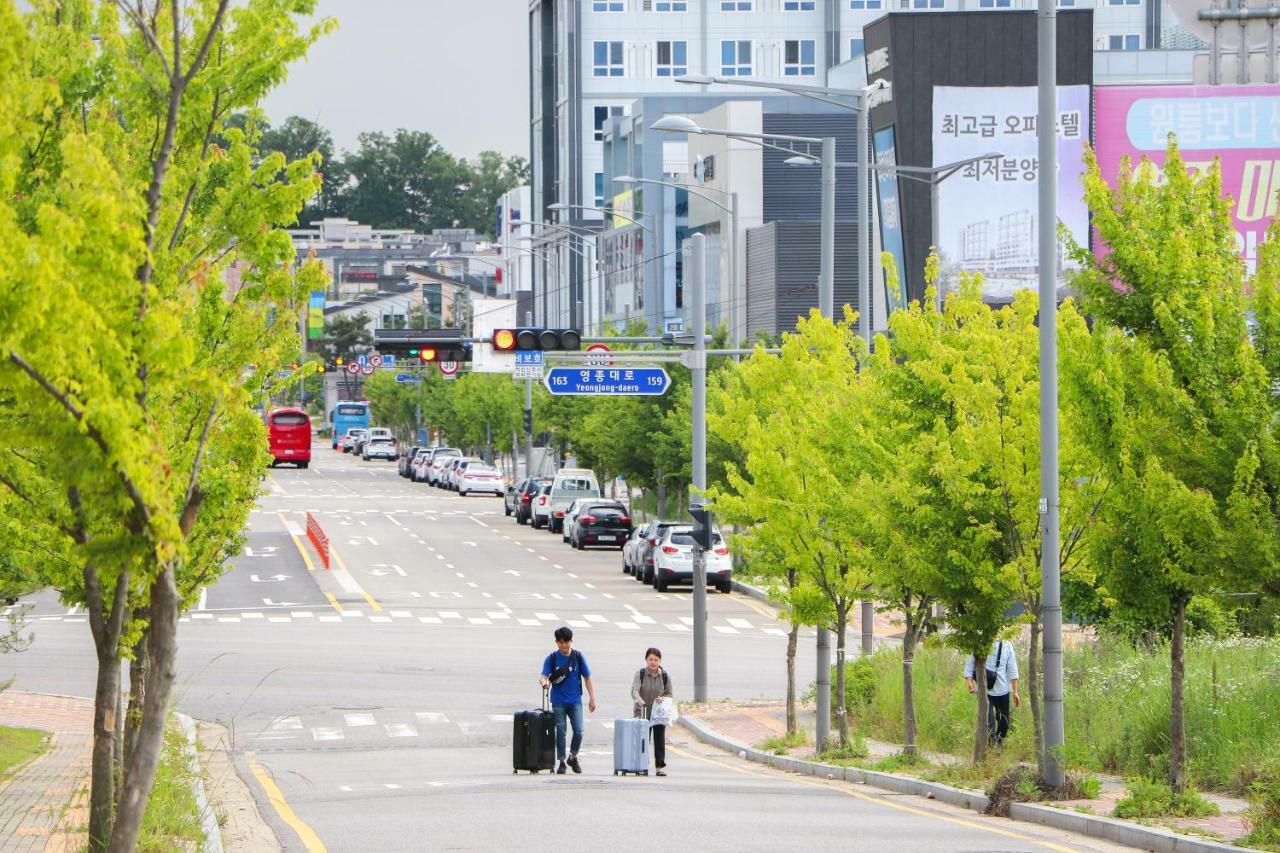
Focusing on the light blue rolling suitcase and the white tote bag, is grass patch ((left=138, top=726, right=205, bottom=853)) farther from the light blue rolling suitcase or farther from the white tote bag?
the white tote bag

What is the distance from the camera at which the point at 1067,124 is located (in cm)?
6091

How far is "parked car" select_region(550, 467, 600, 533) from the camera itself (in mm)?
65562

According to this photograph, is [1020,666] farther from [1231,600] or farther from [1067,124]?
[1067,124]

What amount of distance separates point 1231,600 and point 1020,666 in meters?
7.88

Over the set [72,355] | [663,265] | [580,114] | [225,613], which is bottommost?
[225,613]

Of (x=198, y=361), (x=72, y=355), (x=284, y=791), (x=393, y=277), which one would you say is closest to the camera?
(x=72, y=355)

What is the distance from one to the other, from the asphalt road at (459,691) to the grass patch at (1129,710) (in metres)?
2.27

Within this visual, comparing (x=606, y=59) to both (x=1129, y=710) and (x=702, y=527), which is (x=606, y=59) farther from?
(x=1129, y=710)

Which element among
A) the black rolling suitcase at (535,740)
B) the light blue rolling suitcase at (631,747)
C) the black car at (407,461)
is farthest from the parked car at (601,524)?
the black car at (407,461)

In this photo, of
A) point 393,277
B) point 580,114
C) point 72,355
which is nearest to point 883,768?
point 72,355

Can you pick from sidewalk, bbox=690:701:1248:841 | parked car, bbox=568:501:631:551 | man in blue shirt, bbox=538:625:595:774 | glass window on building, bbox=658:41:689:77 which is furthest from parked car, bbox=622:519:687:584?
glass window on building, bbox=658:41:689:77

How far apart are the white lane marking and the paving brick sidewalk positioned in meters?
4.49

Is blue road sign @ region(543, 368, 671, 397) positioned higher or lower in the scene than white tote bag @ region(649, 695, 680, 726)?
higher

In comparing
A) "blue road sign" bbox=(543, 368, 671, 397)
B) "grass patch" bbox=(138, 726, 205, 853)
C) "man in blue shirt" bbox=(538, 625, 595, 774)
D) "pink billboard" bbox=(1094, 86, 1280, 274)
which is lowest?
"grass patch" bbox=(138, 726, 205, 853)
